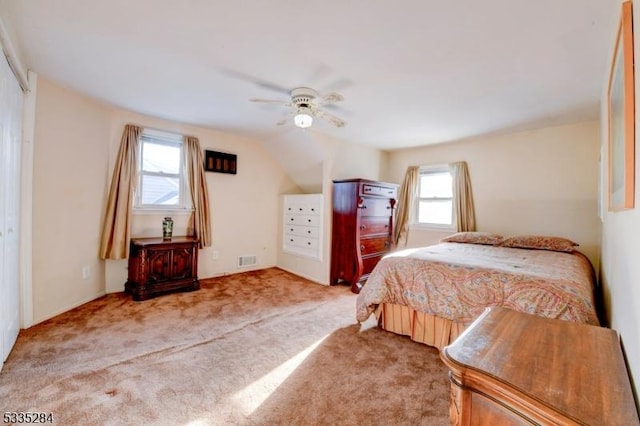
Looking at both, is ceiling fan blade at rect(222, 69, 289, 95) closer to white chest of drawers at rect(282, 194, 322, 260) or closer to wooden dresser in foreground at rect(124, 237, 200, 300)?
white chest of drawers at rect(282, 194, 322, 260)

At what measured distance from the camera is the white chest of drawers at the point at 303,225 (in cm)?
422

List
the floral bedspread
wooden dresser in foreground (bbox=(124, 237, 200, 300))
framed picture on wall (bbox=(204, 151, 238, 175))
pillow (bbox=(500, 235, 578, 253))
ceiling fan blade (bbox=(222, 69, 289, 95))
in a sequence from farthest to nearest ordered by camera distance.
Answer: framed picture on wall (bbox=(204, 151, 238, 175)) < wooden dresser in foreground (bbox=(124, 237, 200, 300)) < pillow (bbox=(500, 235, 578, 253)) < ceiling fan blade (bbox=(222, 69, 289, 95)) < the floral bedspread

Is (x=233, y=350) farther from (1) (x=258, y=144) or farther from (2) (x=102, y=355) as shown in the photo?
(1) (x=258, y=144)

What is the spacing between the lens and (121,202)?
327 centimetres

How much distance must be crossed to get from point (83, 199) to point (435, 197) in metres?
4.82

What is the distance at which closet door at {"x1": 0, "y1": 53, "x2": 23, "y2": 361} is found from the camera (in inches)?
71.1

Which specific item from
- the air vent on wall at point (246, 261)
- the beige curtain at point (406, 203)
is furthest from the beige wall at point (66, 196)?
the beige curtain at point (406, 203)

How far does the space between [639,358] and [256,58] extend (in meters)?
2.46

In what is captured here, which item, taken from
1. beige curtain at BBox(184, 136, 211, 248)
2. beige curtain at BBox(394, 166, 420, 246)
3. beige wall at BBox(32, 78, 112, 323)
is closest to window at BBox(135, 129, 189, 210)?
beige curtain at BBox(184, 136, 211, 248)

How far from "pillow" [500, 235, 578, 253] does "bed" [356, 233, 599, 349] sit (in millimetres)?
46

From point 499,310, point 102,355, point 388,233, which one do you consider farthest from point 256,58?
point 388,233

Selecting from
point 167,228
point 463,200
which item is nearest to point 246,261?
point 167,228

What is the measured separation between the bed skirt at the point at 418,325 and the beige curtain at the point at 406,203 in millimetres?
2430

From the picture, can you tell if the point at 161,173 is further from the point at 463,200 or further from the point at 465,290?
the point at 463,200
